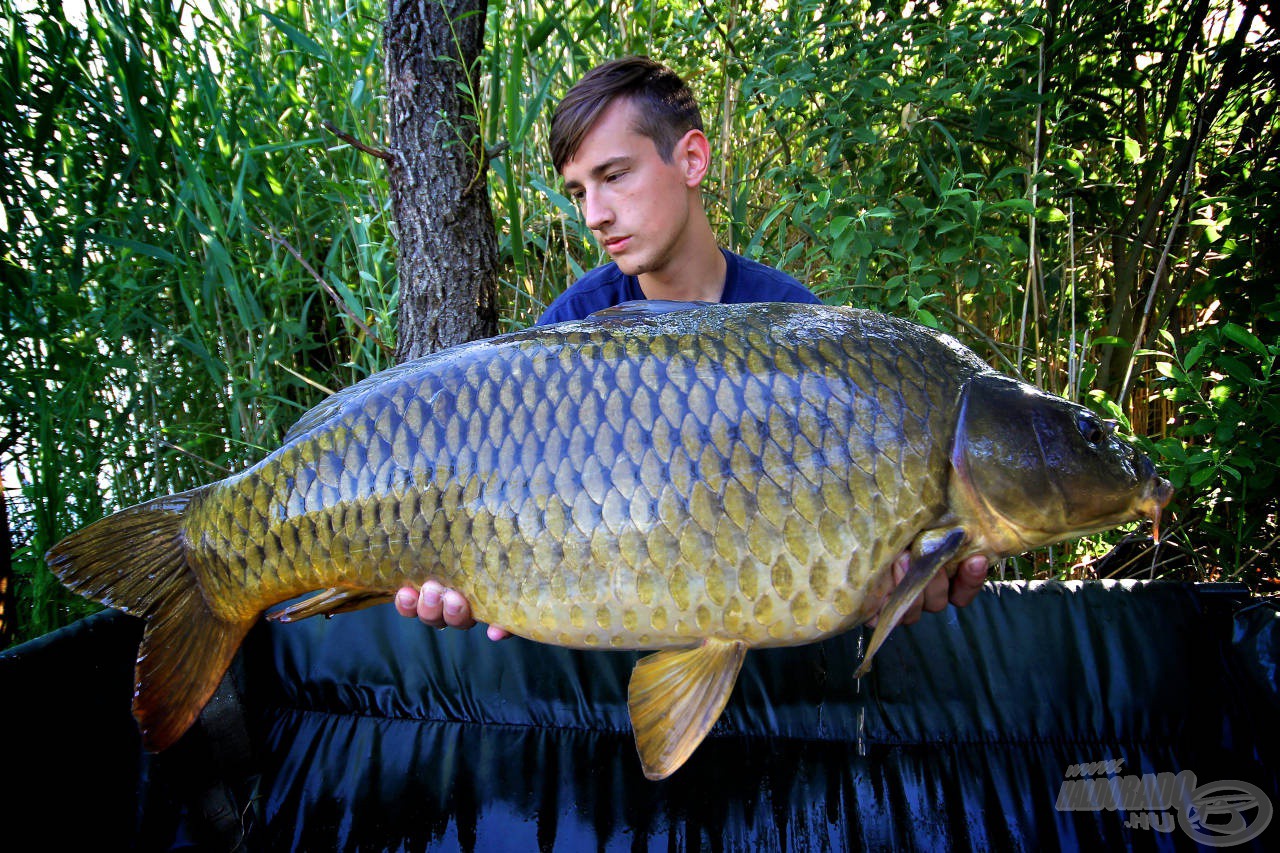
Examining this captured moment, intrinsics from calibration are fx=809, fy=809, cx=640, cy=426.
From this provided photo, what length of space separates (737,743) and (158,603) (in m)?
1.00

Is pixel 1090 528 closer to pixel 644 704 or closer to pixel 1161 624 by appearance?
pixel 644 704

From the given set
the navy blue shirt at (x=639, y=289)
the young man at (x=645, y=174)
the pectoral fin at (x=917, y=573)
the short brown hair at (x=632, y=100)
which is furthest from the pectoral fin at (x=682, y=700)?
the short brown hair at (x=632, y=100)

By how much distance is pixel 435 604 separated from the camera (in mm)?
1098

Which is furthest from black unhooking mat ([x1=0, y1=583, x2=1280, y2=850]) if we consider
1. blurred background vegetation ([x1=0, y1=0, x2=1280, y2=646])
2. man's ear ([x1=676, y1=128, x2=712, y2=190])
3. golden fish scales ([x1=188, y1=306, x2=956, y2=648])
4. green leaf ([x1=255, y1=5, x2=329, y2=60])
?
green leaf ([x1=255, y1=5, x2=329, y2=60])

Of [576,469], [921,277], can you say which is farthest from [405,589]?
[921,277]

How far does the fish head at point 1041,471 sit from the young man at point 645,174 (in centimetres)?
69

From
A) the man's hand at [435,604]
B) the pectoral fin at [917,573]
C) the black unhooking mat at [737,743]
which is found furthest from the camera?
the black unhooking mat at [737,743]

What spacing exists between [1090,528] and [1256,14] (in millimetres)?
1598

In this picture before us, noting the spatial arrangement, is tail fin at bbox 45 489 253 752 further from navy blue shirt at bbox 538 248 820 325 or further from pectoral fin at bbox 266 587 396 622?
navy blue shirt at bbox 538 248 820 325

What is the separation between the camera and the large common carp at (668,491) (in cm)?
96

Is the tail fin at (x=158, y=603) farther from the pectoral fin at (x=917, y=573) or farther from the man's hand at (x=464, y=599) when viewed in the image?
the pectoral fin at (x=917, y=573)

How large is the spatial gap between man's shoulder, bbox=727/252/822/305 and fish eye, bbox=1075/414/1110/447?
819 millimetres

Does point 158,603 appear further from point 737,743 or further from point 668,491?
point 737,743

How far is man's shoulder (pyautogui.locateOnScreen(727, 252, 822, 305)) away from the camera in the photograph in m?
1.76
